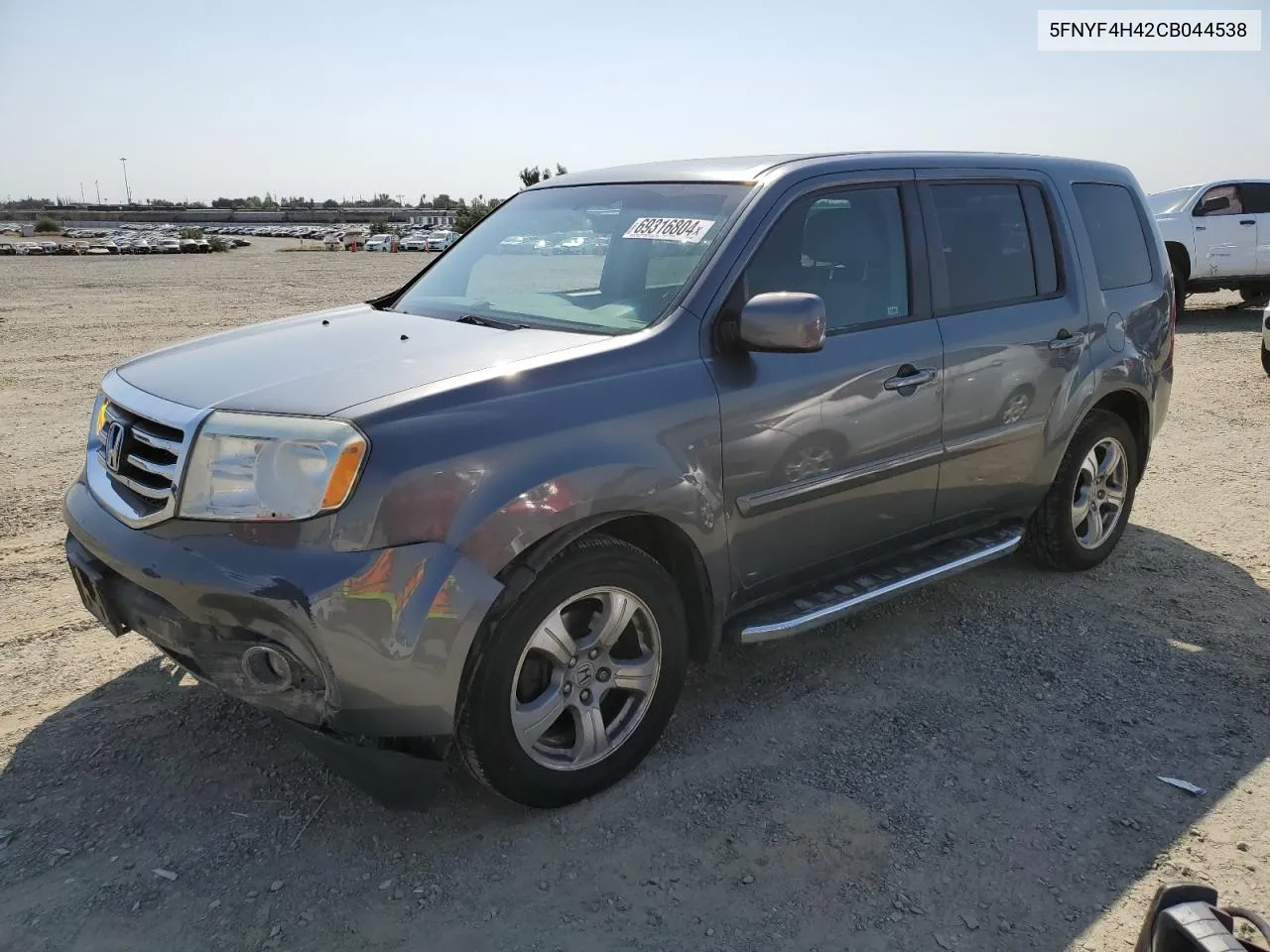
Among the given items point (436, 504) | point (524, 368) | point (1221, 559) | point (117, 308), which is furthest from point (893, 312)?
point (117, 308)

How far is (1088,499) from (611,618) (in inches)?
116

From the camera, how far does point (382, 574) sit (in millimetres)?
2422

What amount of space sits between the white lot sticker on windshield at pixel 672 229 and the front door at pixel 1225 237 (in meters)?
13.1

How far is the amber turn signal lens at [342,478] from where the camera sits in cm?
243

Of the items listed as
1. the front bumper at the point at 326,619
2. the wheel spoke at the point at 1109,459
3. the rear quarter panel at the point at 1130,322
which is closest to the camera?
the front bumper at the point at 326,619

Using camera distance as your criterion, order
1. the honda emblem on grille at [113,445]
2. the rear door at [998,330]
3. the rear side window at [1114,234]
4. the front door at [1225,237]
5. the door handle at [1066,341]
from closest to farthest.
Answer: the honda emblem on grille at [113,445]
the rear door at [998,330]
the door handle at [1066,341]
the rear side window at [1114,234]
the front door at [1225,237]

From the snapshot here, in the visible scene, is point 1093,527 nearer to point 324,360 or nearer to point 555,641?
point 555,641

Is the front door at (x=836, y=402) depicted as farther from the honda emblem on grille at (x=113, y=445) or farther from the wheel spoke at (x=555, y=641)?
the honda emblem on grille at (x=113, y=445)

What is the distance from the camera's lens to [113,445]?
295cm

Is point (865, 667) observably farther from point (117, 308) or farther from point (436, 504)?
point (117, 308)

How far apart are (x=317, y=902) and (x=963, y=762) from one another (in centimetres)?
202

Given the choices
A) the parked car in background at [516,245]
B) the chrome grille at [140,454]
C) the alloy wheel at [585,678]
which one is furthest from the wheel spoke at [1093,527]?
the chrome grille at [140,454]

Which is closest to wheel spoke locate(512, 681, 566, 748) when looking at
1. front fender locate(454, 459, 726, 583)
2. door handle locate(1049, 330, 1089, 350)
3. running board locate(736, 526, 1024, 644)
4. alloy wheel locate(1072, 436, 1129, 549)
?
front fender locate(454, 459, 726, 583)

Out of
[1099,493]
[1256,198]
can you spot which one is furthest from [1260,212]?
[1099,493]
